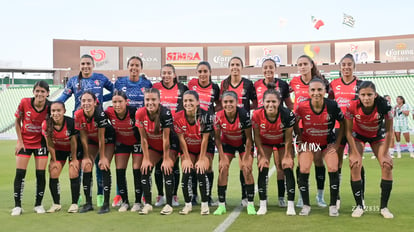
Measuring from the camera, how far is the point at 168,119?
6191 mm

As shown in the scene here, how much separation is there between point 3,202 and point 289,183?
14.5 ft

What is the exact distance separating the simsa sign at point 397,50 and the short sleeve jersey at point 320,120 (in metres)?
39.3

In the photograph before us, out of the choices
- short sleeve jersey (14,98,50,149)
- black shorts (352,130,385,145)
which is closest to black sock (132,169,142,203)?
short sleeve jersey (14,98,50,149)

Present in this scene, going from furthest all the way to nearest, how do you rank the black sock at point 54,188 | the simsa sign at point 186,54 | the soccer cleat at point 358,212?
1. the simsa sign at point 186,54
2. the black sock at point 54,188
3. the soccer cleat at point 358,212

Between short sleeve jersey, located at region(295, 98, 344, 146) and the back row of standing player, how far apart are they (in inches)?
0.5

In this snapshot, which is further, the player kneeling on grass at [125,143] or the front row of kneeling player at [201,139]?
the player kneeling on grass at [125,143]

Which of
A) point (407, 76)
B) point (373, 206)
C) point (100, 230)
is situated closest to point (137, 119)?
point (100, 230)

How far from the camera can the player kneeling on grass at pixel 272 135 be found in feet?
19.3

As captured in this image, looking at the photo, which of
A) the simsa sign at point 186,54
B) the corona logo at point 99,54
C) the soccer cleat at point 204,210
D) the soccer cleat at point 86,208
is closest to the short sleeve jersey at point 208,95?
the soccer cleat at point 204,210

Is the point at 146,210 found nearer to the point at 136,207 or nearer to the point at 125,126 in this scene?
the point at 136,207

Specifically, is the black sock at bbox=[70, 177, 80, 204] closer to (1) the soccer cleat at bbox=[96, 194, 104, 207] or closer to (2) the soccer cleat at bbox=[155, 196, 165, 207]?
(1) the soccer cleat at bbox=[96, 194, 104, 207]

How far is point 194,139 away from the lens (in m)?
6.33

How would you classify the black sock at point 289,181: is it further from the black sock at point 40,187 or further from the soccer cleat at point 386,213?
the black sock at point 40,187

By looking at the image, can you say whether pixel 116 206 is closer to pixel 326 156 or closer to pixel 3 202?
pixel 3 202
